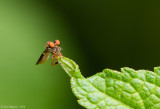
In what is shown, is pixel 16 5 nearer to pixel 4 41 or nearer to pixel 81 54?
pixel 4 41

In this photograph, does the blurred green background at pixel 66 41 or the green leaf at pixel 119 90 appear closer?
the green leaf at pixel 119 90

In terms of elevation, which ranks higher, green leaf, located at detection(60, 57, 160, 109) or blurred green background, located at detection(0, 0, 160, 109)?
blurred green background, located at detection(0, 0, 160, 109)

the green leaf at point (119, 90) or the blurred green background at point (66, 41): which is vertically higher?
the blurred green background at point (66, 41)

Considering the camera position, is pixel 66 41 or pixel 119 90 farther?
pixel 66 41

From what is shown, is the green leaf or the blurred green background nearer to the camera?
the green leaf

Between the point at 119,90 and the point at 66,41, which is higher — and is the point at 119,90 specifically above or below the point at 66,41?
below
